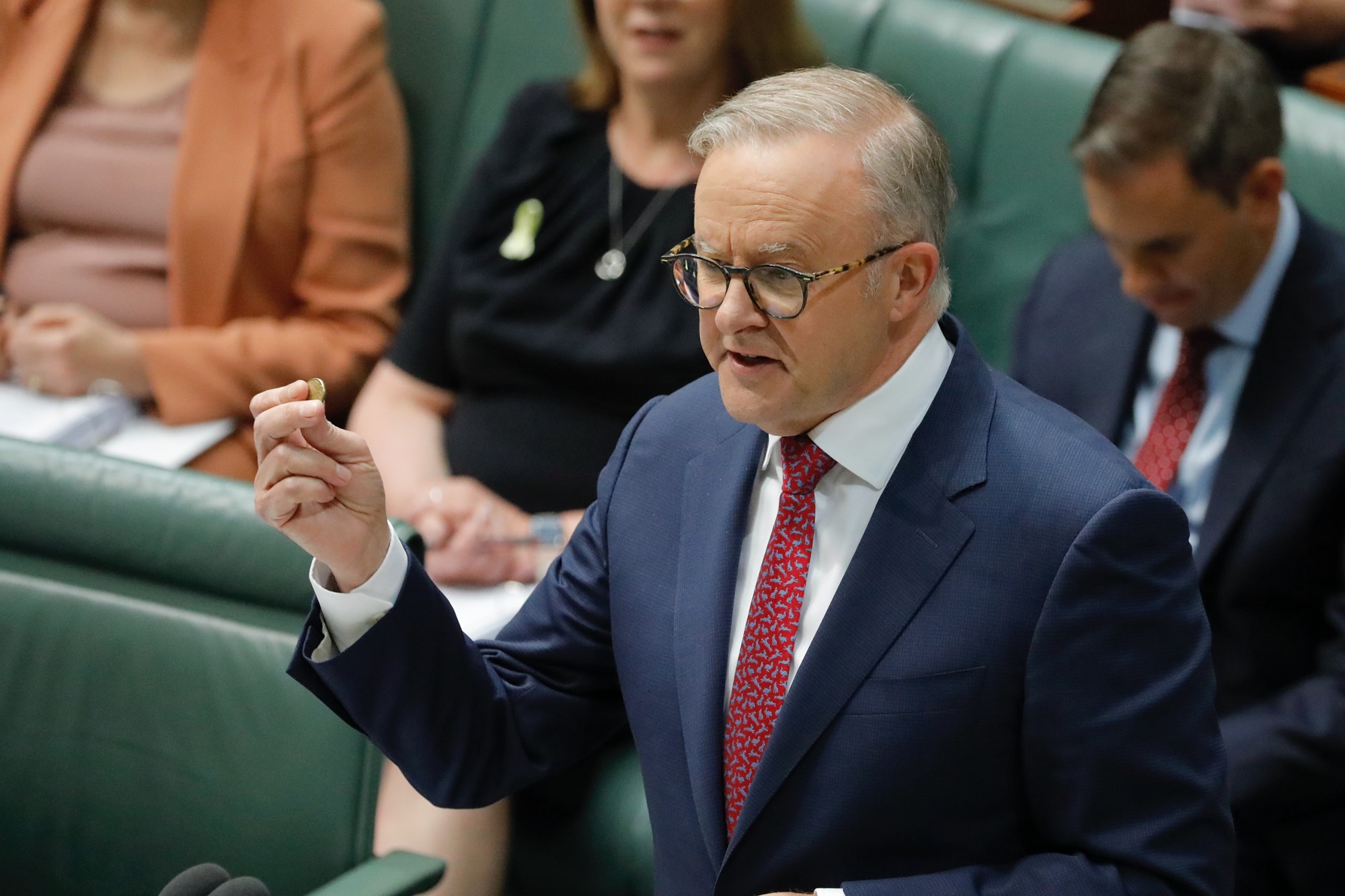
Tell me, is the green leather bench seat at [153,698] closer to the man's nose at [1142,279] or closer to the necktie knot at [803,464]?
the necktie knot at [803,464]

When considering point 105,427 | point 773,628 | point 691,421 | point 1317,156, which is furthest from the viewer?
point 105,427

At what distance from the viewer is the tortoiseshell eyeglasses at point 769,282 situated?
1.02 metres

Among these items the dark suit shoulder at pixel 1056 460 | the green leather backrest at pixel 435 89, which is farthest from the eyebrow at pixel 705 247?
the green leather backrest at pixel 435 89

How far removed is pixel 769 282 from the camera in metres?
1.03

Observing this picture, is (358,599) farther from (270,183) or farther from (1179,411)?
(270,183)

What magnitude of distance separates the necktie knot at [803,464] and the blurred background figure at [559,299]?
718mm

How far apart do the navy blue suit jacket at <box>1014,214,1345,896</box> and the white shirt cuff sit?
90cm

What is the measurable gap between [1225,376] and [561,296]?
82 cm

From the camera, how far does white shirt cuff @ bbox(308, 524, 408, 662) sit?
3.69 ft

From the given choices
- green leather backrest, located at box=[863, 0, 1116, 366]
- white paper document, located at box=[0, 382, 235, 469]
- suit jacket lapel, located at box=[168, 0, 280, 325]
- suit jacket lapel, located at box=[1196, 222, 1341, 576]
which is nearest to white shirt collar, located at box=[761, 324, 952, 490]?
suit jacket lapel, located at box=[1196, 222, 1341, 576]

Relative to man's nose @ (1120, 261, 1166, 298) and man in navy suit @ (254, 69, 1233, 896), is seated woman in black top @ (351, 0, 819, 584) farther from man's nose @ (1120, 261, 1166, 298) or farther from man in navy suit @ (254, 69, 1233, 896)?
man in navy suit @ (254, 69, 1233, 896)

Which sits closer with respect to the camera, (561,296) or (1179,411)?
(1179,411)

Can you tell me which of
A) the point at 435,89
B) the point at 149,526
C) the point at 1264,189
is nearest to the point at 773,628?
the point at 149,526

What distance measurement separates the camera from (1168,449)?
1.73m
